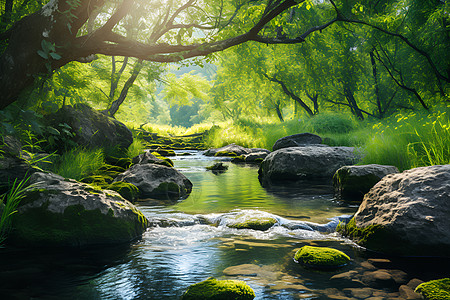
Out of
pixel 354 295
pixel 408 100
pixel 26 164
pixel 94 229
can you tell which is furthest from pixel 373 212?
pixel 408 100

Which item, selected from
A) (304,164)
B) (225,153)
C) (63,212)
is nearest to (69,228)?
(63,212)

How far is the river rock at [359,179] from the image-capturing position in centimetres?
682

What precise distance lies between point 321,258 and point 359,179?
392 centimetres

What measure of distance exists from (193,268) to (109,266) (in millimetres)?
880

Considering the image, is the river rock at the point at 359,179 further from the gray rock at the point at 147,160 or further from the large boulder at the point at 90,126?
the large boulder at the point at 90,126

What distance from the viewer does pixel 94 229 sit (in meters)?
4.32

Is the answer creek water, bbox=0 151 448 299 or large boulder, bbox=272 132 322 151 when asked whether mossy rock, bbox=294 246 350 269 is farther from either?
large boulder, bbox=272 132 322 151

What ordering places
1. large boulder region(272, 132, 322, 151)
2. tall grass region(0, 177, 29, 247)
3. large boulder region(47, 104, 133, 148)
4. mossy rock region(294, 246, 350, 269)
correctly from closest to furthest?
1. mossy rock region(294, 246, 350, 269)
2. tall grass region(0, 177, 29, 247)
3. large boulder region(47, 104, 133, 148)
4. large boulder region(272, 132, 322, 151)

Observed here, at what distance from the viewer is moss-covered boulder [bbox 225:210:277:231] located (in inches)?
197

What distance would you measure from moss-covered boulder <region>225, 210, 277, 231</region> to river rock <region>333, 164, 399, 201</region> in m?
2.50

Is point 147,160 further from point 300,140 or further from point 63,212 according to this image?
point 300,140

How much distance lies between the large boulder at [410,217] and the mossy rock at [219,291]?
197 cm

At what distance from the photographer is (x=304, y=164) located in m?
9.82

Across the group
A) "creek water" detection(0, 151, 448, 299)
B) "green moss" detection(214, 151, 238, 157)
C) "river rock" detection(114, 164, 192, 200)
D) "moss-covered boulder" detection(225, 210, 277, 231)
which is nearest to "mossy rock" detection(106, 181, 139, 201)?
"river rock" detection(114, 164, 192, 200)
